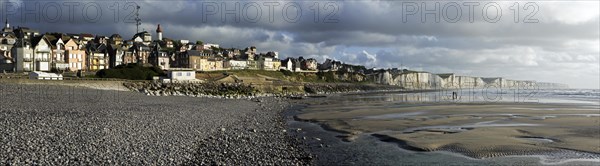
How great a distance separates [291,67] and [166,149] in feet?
496

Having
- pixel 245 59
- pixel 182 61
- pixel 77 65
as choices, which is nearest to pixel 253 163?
pixel 77 65

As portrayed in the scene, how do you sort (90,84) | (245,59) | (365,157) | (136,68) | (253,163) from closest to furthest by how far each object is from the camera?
(253,163) < (365,157) < (90,84) < (136,68) < (245,59)

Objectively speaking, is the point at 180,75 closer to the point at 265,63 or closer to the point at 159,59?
the point at 159,59

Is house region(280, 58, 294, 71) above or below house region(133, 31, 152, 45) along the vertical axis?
below

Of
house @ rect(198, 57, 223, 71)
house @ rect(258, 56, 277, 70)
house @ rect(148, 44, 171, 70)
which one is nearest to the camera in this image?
house @ rect(148, 44, 171, 70)

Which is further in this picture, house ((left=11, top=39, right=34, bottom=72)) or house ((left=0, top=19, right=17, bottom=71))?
house ((left=0, top=19, right=17, bottom=71))

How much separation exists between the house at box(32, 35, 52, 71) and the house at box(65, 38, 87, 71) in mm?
7266

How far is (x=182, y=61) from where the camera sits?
117 meters

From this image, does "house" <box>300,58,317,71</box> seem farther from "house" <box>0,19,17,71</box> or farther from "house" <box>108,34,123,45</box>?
"house" <box>0,19,17,71</box>

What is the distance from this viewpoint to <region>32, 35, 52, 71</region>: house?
7488 cm

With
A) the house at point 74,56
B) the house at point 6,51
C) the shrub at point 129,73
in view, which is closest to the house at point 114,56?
the house at point 74,56

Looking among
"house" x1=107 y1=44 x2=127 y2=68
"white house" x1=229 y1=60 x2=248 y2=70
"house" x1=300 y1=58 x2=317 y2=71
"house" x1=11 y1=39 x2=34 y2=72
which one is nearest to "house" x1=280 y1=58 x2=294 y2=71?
"house" x1=300 y1=58 x2=317 y2=71

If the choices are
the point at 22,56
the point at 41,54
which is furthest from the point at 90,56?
the point at 22,56

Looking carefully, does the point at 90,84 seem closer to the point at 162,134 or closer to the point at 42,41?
the point at 42,41
